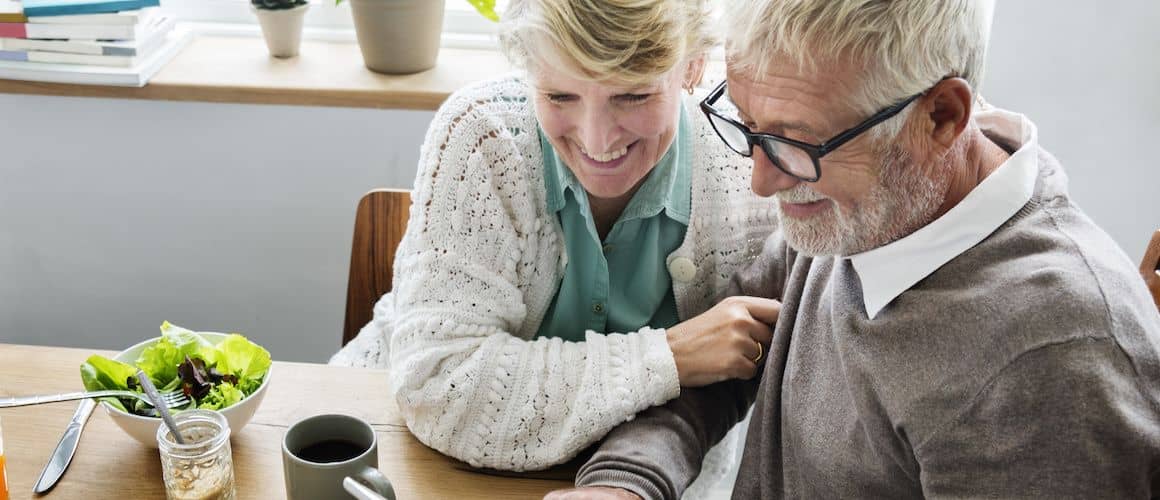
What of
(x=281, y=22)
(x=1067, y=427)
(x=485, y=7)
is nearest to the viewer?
A: (x=1067, y=427)

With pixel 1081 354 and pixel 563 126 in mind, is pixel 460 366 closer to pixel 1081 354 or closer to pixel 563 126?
pixel 563 126

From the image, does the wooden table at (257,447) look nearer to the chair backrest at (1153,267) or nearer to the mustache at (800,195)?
the mustache at (800,195)

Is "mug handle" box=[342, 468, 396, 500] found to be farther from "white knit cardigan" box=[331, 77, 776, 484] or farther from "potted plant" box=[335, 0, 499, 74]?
"potted plant" box=[335, 0, 499, 74]

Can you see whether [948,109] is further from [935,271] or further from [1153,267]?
[1153,267]

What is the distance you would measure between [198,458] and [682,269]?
642mm

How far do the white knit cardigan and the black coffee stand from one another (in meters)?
0.15

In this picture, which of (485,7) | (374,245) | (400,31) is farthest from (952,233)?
(400,31)

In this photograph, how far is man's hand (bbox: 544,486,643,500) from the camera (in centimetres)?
111

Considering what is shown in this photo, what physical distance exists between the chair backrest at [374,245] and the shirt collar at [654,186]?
386 millimetres

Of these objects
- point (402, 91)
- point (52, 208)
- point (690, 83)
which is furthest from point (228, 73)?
point (690, 83)

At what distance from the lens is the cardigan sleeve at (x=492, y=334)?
1202 millimetres

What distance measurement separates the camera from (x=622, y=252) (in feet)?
4.62

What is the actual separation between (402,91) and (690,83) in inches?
31.8

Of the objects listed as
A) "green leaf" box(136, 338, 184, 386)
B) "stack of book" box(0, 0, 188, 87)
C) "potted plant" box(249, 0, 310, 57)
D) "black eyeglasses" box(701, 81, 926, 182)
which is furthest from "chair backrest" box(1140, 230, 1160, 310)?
"stack of book" box(0, 0, 188, 87)
